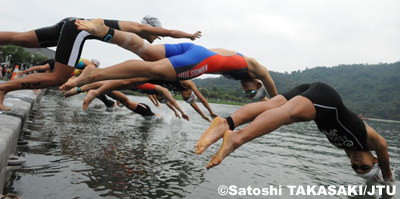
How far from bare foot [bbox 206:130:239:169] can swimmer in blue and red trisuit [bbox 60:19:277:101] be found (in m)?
1.30

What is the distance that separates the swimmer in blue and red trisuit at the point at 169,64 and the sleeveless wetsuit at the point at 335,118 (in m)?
0.97

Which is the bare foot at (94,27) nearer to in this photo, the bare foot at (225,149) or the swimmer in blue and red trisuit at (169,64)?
the swimmer in blue and red trisuit at (169,64)

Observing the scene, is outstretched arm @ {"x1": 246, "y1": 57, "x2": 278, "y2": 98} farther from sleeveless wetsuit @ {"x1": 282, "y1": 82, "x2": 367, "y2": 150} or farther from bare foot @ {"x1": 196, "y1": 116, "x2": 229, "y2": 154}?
bare foot @ {"x1": 196, "y1": 116, "x2": 229, "y2": 154}

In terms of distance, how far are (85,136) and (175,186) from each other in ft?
11.3

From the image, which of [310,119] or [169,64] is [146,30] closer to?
[169,64]

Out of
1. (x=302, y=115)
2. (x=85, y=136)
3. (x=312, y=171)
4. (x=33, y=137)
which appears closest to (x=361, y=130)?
(x=302, y=115)

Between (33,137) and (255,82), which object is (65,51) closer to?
(33,137)

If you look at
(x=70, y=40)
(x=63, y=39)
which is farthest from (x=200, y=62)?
(x=63, y=39)

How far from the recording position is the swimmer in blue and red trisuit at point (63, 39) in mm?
4508

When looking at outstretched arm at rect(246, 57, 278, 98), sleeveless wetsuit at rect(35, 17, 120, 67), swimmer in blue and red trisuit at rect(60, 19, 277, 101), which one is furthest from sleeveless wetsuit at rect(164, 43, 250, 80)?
sleeveless wetsuit at rect(35, 17, 120, 67)

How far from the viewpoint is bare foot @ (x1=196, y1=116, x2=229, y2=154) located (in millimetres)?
2994

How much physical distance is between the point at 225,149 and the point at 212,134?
38 centimetres

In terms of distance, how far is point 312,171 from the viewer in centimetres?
536

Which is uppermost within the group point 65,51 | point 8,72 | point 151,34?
point 151,34
